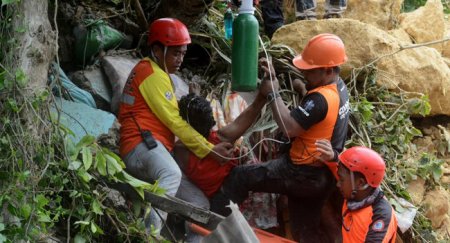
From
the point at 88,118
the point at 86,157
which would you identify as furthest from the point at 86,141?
the point at 88,118

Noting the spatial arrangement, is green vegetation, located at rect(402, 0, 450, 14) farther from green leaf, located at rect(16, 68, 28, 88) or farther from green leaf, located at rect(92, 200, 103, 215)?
green leaf, located at rect(16, 68, 28, 88)

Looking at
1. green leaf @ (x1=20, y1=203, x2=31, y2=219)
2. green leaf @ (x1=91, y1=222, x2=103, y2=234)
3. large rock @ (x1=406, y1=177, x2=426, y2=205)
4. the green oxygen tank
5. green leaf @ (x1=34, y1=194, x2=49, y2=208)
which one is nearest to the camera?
green leaf @ (x1=20, y1=203, x2=31, y2=219)

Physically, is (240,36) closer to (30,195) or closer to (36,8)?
(36,8)

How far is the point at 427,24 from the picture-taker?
10961mm

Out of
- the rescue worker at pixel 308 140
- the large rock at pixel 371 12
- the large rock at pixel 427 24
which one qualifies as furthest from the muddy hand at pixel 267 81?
the large rock at pixel 427 24

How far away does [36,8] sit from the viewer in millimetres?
6320

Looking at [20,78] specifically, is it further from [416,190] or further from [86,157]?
[416,190]

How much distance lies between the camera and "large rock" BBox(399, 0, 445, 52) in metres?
10.9

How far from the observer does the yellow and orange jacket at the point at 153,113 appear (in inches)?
281

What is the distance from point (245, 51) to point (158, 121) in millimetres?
831

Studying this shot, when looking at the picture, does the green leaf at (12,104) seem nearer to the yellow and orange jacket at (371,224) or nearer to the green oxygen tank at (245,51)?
the green oxygen tank at (245,51)

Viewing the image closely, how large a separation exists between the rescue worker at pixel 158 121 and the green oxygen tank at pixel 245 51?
1.59 feet

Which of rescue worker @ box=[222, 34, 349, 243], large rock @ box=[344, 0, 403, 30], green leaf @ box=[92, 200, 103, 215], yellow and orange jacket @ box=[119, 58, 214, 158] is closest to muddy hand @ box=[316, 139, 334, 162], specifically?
rescue worker @ box=[222, 34, 349, 243]

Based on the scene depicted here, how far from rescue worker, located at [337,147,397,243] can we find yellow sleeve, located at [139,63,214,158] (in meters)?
1.12
